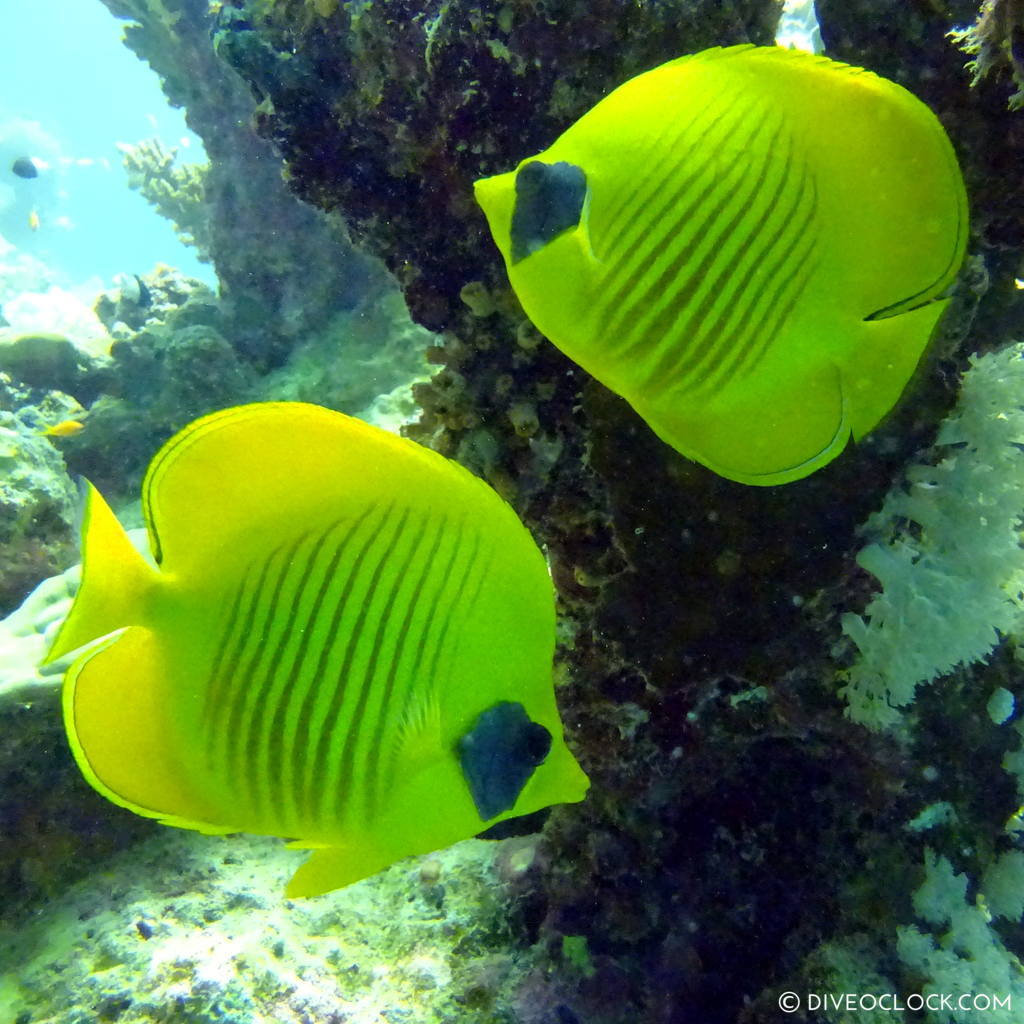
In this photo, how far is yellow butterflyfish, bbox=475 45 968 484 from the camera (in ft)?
3.30

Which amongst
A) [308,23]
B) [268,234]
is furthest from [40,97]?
[308,23]

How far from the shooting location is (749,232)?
3.46ft

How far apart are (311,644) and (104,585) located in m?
0.29

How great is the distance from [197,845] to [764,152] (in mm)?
3155

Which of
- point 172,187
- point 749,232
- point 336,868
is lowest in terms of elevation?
point 172,187

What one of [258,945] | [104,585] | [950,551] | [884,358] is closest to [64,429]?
[258,945]

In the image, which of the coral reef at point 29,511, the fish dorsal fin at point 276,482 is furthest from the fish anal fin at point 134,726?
Answer: the coral reef at point 29,511

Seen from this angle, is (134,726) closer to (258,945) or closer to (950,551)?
(258,945)

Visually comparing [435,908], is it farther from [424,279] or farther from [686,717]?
[424,279]

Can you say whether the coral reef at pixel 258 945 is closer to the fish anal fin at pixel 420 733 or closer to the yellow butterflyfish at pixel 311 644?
the yellow butterflyfish at pixel 311 644

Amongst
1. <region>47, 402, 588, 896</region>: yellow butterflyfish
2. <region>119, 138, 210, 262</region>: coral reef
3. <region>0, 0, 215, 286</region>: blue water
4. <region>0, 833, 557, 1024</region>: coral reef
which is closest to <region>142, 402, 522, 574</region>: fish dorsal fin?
<region>47, 402, 588, 896</region>: yellow butterflyfish

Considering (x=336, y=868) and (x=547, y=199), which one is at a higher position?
(x=547, y=199)

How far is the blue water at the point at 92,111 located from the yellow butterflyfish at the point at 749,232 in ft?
233

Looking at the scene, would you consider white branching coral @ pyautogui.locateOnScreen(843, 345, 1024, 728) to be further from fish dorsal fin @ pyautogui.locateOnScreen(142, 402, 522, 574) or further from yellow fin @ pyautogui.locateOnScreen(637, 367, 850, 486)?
fish dorsal fin @ pyautogui.locateOnScreen(142, 402, 522, 574)
